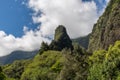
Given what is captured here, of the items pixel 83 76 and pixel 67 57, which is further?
pixel 67 57

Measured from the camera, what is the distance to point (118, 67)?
4508 inches

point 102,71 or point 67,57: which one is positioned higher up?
point 67,57

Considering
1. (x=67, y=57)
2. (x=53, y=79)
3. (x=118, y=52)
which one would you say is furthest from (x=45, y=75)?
(x=118, y=52)

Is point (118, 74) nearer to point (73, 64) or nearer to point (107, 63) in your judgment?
point (107, 63)

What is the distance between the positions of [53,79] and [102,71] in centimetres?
5758

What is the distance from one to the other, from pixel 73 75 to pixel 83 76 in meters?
5.59

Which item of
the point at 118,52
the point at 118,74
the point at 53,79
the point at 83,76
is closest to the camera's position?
the point at 118,74

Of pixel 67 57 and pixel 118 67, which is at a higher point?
pixel 67 57

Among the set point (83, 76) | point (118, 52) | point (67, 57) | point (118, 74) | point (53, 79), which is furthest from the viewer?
point (53, 79)

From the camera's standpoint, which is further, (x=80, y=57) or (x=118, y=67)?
(x=80, y=57)

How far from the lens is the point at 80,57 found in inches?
5763

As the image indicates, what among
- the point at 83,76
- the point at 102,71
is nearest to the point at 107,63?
the point at 102,71

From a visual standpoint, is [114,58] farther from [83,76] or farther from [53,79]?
[53,79]

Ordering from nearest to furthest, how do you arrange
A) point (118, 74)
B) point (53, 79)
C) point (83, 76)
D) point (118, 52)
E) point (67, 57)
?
1. point (118, 74)
2. point (118, 52)
3. point (83, 76)
4. point (67, 57)
5. point (53, 79)
